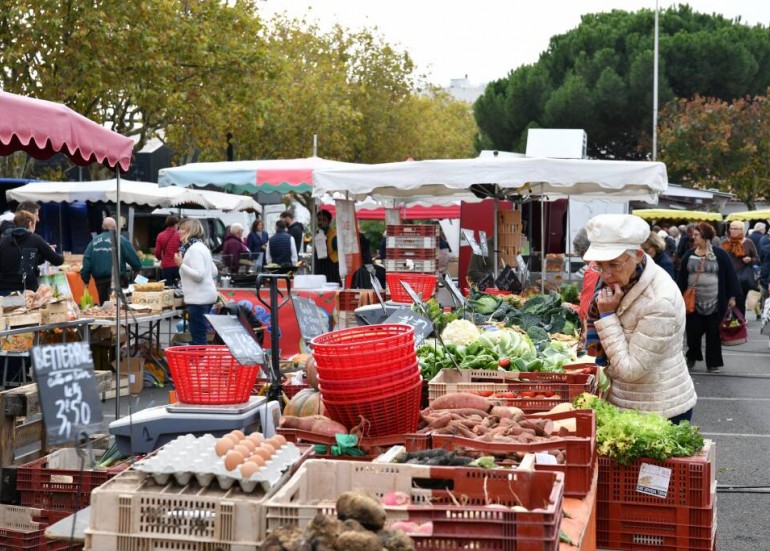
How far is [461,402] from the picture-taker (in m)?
5.00

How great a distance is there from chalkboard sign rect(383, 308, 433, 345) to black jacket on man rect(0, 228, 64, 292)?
21.4 ft

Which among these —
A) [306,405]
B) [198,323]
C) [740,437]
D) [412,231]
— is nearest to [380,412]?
[306,405]

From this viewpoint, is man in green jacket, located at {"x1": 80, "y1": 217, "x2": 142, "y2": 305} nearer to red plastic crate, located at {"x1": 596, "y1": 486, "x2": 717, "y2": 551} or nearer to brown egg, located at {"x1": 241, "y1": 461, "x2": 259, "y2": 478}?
red plastic crate, located at {"x1": 596, "y1": 486, "x2": 717, "y2": 551}

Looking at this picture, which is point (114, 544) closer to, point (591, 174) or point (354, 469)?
point (354, 469)

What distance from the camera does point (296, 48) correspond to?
43062 mm

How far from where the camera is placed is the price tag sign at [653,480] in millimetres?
4730

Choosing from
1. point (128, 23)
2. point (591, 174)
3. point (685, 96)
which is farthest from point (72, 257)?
point (685, 96)

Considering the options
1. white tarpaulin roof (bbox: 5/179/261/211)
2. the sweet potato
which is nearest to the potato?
the sweet potato

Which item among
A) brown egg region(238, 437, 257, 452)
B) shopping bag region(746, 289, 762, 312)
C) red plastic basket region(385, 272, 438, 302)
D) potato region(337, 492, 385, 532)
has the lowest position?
shopping bag region(746, 289, 762, 312)

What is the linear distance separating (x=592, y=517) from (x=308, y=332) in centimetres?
220

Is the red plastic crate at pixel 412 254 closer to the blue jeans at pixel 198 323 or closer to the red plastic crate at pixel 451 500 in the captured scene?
the blue jeans at pixel 198 323

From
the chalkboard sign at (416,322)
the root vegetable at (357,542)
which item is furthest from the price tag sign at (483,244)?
the root vegetable at (357,542)

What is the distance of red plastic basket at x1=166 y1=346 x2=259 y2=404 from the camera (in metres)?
4.42

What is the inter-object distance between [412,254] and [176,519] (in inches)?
382
